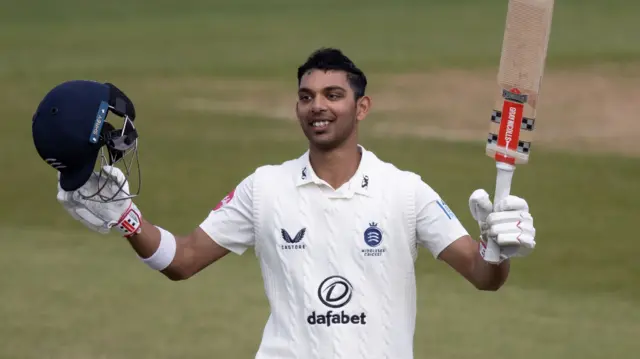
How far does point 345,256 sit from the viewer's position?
218 inches

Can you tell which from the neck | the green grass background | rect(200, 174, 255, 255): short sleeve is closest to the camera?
the neck

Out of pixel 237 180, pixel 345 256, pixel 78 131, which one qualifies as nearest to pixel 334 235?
pixel 345 256

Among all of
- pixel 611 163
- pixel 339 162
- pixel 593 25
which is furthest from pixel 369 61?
pixel 339 162

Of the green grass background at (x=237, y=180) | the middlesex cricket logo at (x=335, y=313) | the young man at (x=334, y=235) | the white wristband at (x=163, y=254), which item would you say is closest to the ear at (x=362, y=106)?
the young man at (x=334, y=235)

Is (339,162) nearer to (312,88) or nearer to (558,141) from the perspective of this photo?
(312,88)

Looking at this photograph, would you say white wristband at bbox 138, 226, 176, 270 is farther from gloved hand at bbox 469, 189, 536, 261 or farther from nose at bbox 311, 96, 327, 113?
gloved hand at bbox 469, 189, 536, 261

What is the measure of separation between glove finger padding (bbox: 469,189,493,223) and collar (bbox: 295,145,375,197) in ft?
1.63

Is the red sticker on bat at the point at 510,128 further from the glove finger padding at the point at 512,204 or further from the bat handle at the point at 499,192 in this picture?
the glove finger padding at the point at 512,204

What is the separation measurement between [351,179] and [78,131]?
3.73ft

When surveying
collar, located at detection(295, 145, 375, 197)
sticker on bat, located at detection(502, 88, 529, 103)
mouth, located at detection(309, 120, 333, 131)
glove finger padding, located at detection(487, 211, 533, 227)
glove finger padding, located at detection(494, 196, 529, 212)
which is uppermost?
sticker on bat, located at detection(502, 88, 529, 103)

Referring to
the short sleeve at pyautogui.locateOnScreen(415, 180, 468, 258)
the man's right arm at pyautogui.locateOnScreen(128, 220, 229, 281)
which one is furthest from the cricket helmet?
the short sleeve at pyautogui.locateOnScreen(415, 180, 468, 258)

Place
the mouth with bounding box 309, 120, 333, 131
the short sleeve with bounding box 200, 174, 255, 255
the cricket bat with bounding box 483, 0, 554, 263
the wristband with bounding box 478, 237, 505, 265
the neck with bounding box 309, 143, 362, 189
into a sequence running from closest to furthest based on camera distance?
the cricket bat with bounding box 483, 0, 554, 263 < the wristband with bounding box 478, 237, 505, 265 < the mouth with bounding box 309, 120, 333, 131 < the neck with bounding box 309, 143, 362, 189 < the short sleeve with bounding box 200, 174, 255, 255

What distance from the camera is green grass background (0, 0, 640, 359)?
31.7ft

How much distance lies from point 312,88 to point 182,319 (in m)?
4.64
